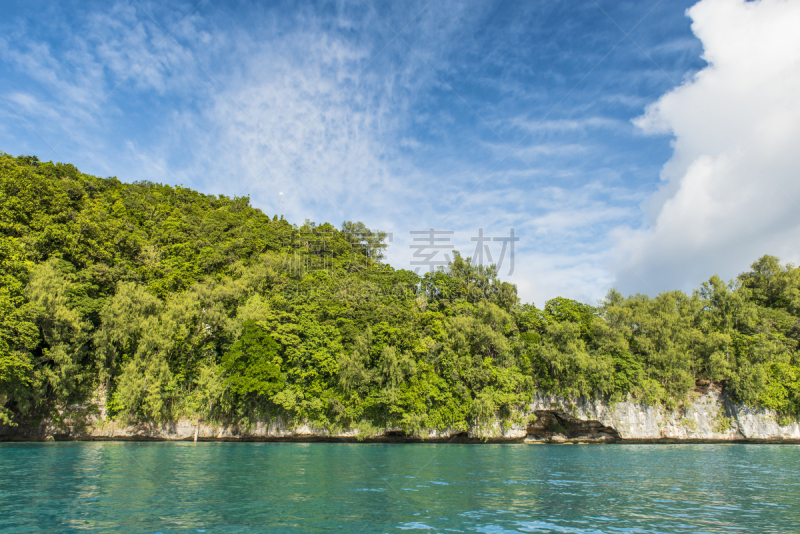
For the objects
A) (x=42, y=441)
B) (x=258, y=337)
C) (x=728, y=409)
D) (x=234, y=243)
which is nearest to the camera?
(x=42, y=441)

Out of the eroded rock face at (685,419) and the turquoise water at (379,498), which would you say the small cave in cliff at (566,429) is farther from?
the turquoise water at (379,498)

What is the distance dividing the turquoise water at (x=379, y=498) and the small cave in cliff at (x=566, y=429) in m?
29.7

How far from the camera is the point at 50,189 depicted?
48.0 metres

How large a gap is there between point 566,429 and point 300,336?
35.5 metres

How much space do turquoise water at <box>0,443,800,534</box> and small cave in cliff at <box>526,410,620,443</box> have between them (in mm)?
29688

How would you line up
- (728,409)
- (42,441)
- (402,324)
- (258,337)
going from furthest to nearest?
1. (728,409)
2. (402,324)
3. (258,337)
4. (42,441)

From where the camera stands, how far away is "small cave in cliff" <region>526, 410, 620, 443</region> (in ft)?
170

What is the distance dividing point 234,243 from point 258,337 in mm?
24179

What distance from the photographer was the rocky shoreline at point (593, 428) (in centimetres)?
4588

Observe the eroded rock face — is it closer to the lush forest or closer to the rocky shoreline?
the rocky shoreline

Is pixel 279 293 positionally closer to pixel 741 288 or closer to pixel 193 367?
pixel 193 367

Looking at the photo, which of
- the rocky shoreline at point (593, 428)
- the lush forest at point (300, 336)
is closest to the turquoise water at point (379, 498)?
the lush forest at point (300, 336)

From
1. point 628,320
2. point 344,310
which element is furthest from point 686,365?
point 344,310

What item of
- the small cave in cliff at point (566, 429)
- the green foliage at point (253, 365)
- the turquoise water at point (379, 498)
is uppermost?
the green foliage at point (253, 365)
